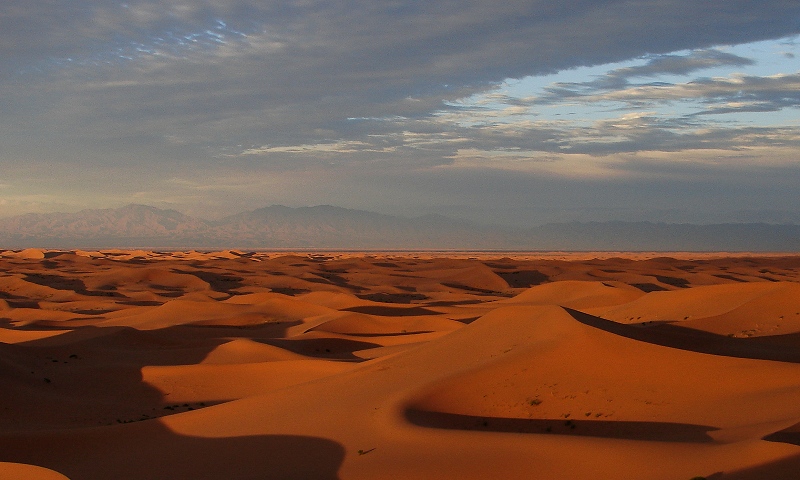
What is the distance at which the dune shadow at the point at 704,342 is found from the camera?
12484mm

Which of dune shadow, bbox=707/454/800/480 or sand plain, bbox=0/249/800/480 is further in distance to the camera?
sand plain, bbox=0/249/800/480

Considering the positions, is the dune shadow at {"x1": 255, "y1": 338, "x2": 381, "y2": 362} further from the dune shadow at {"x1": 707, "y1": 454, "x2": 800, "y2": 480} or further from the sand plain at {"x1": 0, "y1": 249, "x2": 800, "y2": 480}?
the dune shadow at {"x1": 707, "y1": 454, "x2": 800, "y2": 480}

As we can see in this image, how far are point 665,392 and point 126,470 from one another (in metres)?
6.59

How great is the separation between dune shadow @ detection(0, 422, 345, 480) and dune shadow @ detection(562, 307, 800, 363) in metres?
5.54

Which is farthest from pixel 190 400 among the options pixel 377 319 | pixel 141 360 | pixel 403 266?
pixel 403 266

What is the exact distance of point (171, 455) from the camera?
918cm

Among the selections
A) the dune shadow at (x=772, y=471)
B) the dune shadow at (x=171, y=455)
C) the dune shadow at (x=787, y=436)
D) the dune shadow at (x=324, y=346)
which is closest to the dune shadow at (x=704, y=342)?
the dune shadow at (x=787, y=436)

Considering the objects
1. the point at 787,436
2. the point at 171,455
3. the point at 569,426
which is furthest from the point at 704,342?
the point at 171,455

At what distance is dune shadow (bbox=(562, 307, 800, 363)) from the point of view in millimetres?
12484

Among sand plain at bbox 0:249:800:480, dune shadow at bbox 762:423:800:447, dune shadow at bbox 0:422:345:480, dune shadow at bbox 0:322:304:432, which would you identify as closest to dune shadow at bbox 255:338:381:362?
sand plain at bbox 0:249:800:480

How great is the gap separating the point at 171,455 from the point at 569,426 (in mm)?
4692

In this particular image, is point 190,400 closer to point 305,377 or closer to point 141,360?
point 305,377

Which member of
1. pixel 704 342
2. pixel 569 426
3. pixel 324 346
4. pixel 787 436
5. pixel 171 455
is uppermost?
pixel 787 436

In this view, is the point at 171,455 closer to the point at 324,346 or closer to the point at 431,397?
the point at 431,397
